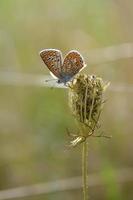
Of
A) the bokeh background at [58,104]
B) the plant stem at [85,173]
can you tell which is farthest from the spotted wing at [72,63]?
the bokeh background at [58,104]

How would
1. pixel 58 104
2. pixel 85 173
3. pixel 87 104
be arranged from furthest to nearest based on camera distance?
1. pixel 58 104
2. pixel 87 104
3. pixel 85 173

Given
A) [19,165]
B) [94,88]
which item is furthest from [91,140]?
[94,88]

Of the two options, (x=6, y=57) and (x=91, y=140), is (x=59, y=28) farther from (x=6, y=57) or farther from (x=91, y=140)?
(x=91, y=140)

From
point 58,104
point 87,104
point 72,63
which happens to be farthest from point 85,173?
point 58,104

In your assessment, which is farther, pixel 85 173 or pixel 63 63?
pixel 63 63

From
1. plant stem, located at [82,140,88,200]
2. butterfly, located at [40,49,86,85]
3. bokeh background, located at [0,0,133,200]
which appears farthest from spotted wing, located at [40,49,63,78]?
bokeh background, located at [0,0,133,200]

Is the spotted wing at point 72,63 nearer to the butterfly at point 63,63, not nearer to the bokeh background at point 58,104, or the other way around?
the butterfly at point 63,63

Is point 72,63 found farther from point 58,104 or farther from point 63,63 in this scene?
point 58,104
